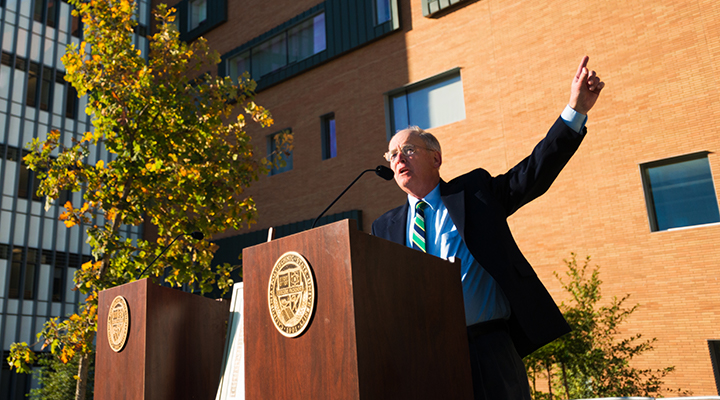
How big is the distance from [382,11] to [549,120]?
6172 mm

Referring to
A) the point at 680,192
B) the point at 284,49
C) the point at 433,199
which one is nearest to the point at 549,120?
the point at 680,192

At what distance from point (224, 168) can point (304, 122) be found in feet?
34.6

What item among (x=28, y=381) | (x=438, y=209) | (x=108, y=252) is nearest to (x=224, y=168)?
(x=108, y=252)

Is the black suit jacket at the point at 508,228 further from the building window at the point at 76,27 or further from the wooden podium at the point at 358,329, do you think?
the building window at the point at 76,27

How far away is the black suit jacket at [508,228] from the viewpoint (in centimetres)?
242

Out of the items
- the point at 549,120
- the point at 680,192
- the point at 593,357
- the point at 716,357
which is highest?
the point at 549,120

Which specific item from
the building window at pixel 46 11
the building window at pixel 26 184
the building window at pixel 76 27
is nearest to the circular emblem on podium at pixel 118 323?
the building window at pixel 26 184

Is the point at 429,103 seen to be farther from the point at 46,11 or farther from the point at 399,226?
the point at 46,11

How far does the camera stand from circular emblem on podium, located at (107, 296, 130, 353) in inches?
126

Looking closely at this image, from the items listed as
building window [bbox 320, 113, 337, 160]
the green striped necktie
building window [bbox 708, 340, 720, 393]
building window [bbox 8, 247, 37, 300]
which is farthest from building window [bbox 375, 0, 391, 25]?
building window [bbox 8, 247, 37, 300]

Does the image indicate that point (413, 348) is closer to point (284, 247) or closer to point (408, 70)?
point (284, 247)

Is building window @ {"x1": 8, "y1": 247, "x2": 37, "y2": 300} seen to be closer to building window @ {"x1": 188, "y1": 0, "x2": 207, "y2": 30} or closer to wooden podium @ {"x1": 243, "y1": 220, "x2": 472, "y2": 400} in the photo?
building window @ {"x1": 188, "y1": 0, "x2": 207, "y2": 30}

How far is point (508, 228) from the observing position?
2627 mm

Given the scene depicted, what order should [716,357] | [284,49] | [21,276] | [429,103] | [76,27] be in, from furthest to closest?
[76,27] < [21,276] < [284,49] < [429,103] < [716,357]
